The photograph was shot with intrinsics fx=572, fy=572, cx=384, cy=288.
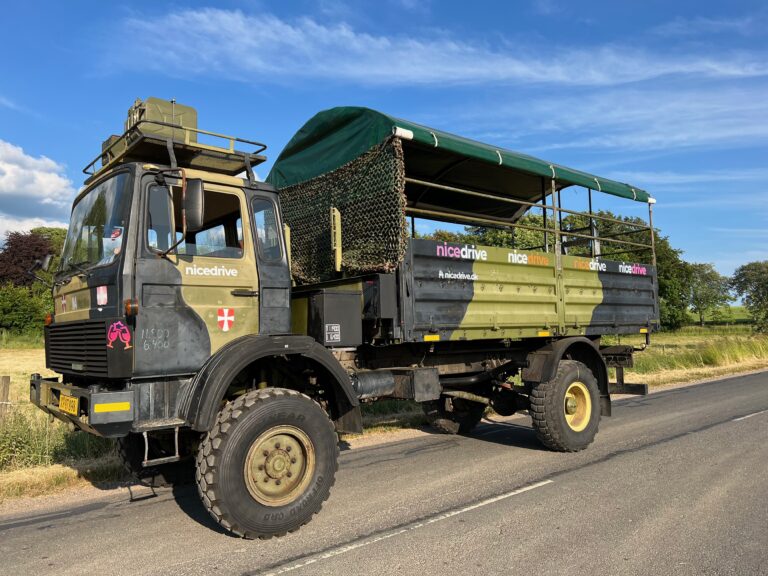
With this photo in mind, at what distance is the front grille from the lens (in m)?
3.96

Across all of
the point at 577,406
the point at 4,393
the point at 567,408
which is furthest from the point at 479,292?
the point at 4,393

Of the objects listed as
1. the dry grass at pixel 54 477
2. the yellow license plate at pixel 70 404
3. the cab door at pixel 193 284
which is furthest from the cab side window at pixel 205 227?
the dry grass at pixel 54 477

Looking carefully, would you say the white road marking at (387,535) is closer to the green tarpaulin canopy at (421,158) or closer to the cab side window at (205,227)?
the cab side window at (205,227)

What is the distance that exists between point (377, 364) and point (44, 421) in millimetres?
4189

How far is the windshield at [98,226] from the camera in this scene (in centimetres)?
417

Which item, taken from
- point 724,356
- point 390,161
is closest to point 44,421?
point 390,161

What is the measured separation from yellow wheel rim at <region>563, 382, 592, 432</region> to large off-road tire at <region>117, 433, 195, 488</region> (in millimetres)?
4277

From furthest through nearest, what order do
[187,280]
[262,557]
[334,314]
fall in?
[334,314]
[187,280]
[262,557]

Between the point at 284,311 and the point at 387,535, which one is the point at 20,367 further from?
the point at 387,535

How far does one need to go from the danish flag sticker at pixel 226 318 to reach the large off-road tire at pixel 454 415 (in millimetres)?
3870

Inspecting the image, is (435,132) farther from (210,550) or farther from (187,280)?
(210,550)

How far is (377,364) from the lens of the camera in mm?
5910

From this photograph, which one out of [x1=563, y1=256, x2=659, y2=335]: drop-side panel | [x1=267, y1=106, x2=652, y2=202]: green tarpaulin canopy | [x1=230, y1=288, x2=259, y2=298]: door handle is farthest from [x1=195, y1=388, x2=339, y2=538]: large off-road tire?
[x1=563, y1=256, x2=659, y2=335]: drop-side panel

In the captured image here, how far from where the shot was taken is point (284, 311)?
15.6 ft
